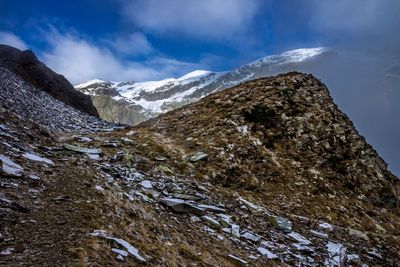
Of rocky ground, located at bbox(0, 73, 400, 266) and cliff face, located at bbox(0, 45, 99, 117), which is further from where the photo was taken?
cliff face, located at bbox(0, 45, 99, 117)

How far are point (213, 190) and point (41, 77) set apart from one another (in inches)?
1836

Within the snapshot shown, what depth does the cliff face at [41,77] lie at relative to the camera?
49875 millimetres

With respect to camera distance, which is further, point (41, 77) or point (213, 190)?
point (41, 77)

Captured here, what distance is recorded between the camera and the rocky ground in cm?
825

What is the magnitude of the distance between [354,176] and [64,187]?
16528 millimetres

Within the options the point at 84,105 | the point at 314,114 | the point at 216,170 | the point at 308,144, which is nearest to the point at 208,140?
the point at 216,170

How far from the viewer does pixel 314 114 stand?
23.0m

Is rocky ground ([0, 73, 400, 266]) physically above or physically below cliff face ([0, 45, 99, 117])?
below

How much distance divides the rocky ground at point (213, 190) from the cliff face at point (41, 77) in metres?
32.3

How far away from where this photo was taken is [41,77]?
170 ft

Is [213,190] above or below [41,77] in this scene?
below

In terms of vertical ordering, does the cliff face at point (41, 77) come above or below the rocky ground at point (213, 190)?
above

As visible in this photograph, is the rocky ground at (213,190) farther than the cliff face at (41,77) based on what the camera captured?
No

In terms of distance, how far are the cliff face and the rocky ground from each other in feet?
106
